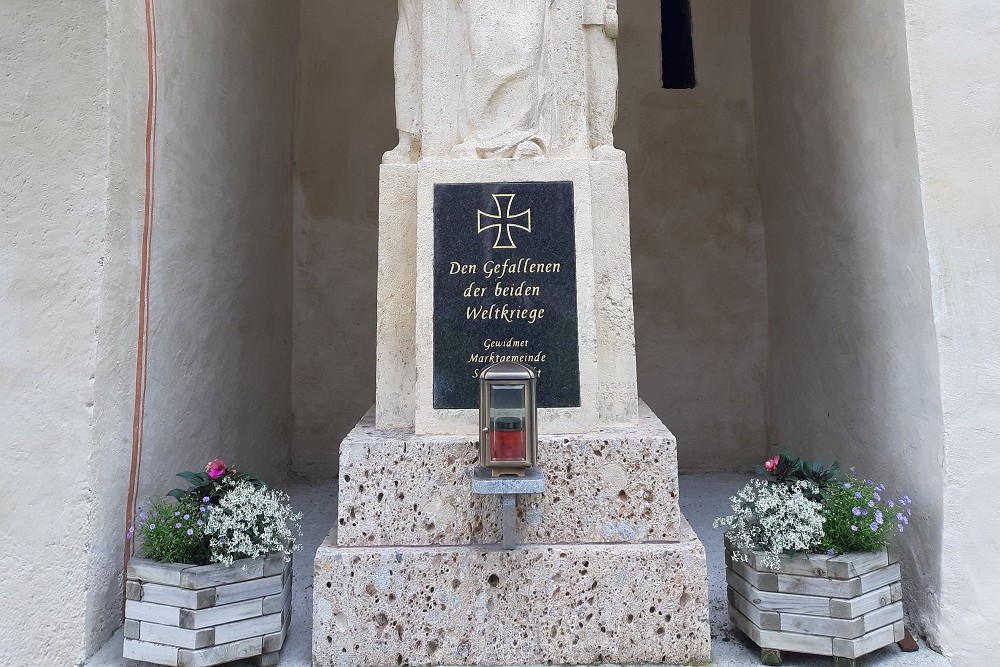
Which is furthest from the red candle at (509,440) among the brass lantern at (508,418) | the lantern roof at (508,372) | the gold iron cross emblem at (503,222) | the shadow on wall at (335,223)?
the shadow on wall at (335,223)

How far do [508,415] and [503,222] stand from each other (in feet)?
2.23

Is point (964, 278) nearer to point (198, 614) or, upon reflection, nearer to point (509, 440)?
point (509, 440)

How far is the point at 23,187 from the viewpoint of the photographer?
7.70 ft

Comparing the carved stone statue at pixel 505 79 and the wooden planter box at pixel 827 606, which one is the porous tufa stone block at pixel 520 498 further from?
the carved stone statue at pixel 505 79

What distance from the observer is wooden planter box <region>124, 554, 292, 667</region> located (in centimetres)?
210

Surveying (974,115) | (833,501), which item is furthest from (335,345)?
(974,115)

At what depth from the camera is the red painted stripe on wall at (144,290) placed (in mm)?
2469

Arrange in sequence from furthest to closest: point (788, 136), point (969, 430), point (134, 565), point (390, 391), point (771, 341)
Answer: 1. point (771, 341)
2. point (788, 136)
3. point (390, 391)
4. point (969, 430)
5. point (134, 565)

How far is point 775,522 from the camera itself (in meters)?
2.20

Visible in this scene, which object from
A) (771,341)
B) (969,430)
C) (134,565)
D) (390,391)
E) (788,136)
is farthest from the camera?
(771,341)

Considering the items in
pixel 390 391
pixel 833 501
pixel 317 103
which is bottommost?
pixel 833 501

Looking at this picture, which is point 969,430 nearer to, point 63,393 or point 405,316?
point 405,316

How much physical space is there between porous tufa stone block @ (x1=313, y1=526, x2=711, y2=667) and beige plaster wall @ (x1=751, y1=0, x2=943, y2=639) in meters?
0.88

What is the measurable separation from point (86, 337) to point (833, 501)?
2.31 m
